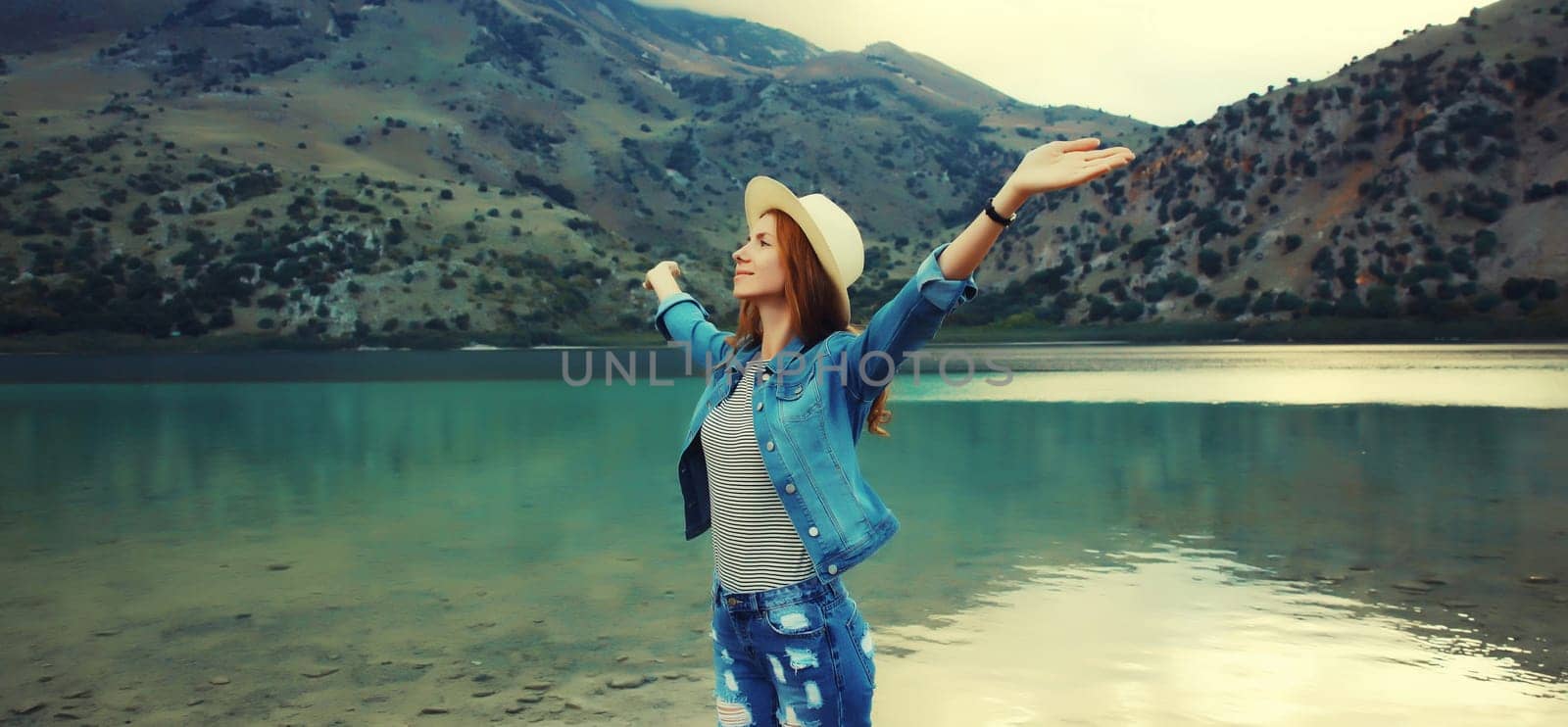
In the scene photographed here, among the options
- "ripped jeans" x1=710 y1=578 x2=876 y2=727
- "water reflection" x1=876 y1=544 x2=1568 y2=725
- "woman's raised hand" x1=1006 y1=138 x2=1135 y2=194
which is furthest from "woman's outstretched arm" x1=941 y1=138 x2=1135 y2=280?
"water reflection" x1=876 y1=544 x2=1568 y2=725

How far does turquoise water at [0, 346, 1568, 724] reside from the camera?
19.3 ft

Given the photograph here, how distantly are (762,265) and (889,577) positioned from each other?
6163mm

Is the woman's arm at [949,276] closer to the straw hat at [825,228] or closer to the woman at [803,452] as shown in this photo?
the woman at [803,452]

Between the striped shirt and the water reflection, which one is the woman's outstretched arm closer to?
the striped shirt

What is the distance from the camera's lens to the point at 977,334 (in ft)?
272

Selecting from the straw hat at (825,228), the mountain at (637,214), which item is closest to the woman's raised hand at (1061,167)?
the straw hat at (825,228)

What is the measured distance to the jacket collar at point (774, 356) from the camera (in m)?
2.83

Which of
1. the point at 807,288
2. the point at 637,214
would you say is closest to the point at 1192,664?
the point at 807,288

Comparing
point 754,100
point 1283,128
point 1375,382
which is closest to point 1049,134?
point 754,100

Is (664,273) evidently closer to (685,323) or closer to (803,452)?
(685,323)

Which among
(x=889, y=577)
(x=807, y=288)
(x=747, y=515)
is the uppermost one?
(x=807, y=288)

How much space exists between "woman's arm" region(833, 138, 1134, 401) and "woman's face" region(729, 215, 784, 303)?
26cm

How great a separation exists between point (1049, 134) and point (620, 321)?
93850 millimetres

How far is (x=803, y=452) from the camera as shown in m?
2.70
